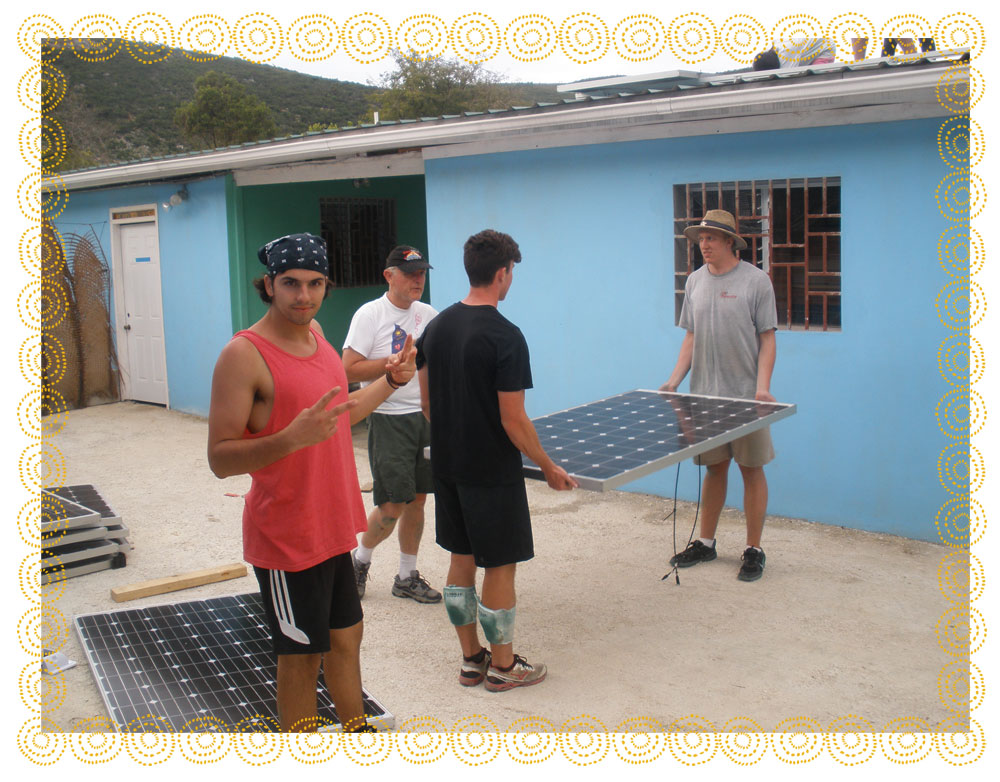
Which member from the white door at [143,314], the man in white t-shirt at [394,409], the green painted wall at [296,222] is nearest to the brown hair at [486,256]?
the man in white t-shirt at [394,409]

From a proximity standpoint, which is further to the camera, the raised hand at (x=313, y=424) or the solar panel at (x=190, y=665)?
the solar panel at (x=190, y=665)

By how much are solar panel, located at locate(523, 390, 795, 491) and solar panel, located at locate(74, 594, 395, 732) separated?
1.35 m

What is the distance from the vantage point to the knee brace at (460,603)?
4.15 metres

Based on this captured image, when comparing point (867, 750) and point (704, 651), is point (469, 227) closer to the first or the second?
point (704, 651)

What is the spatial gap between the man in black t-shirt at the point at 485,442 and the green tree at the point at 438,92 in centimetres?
3747

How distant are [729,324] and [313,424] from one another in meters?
3.19

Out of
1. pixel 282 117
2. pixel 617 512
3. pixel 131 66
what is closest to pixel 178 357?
pixel 617 512

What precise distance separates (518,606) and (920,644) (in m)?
2.06

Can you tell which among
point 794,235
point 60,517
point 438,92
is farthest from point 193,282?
point 438,92

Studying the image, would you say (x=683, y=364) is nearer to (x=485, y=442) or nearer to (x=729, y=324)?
(x=729, y=324)

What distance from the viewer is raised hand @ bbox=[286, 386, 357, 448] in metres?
2.88

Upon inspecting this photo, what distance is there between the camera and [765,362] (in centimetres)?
532

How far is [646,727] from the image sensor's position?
12.6 feet

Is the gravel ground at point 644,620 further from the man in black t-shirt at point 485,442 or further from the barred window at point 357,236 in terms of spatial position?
the barred window at point 357,236
